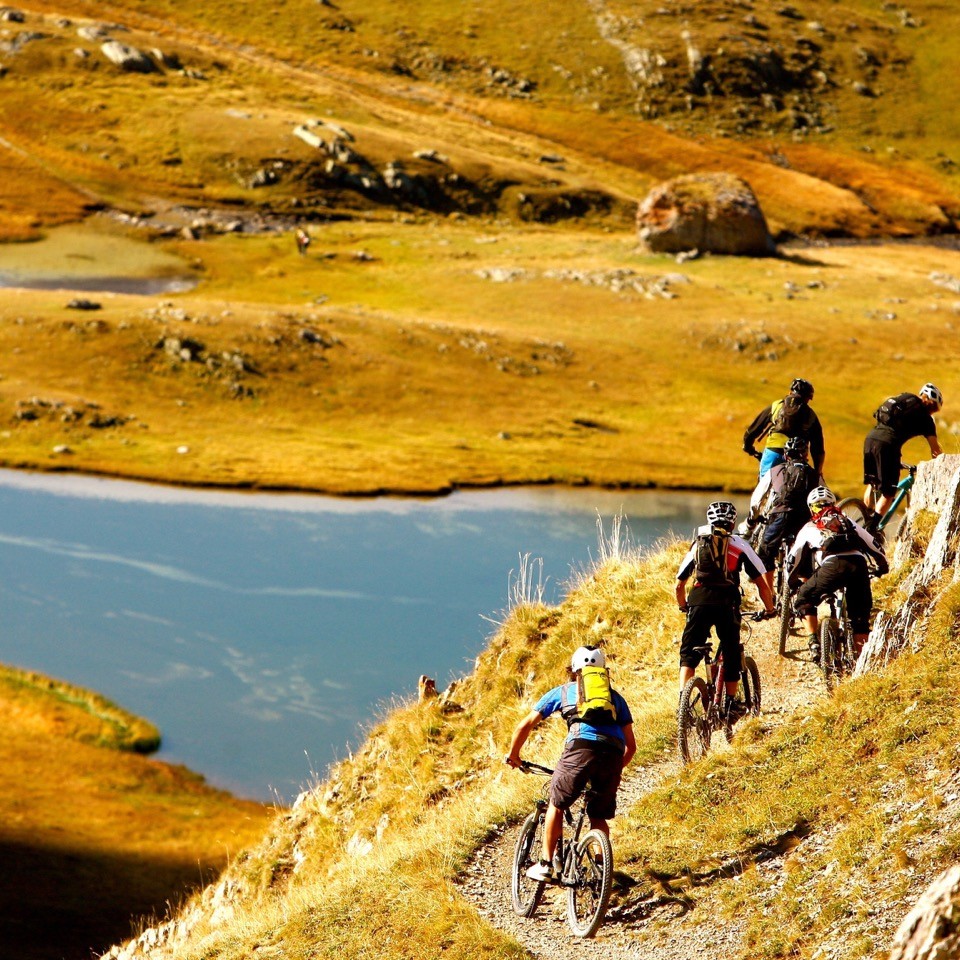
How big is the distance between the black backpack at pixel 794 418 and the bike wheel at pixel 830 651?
4487 mm

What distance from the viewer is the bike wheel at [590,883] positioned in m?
13.3

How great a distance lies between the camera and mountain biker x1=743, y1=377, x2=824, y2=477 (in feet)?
68.3

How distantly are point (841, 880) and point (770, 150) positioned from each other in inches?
6280

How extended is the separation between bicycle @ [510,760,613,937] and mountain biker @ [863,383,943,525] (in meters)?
9.82

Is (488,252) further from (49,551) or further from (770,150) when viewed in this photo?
(770,150)

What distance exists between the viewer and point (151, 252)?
10369 centimetres

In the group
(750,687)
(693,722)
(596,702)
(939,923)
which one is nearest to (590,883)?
(596,702)

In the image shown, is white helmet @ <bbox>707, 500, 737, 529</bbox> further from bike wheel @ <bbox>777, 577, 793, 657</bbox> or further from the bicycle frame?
the bicycle frame

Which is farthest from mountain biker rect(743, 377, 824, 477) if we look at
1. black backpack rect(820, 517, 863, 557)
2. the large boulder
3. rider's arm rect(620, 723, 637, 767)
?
the large boulder

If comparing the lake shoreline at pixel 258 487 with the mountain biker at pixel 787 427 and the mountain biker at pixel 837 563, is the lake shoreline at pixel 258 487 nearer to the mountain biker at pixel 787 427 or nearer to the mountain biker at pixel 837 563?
the mountain biker at pixel 787 427

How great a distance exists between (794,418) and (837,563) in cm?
452

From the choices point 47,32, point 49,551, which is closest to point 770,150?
point 47,32

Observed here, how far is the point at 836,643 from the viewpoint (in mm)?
17375

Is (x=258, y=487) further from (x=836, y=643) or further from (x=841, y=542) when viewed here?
(x=841, y=542)
